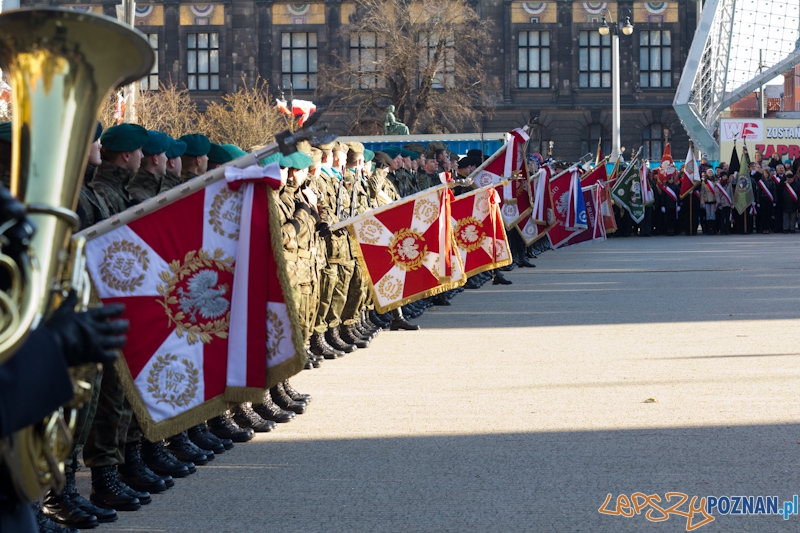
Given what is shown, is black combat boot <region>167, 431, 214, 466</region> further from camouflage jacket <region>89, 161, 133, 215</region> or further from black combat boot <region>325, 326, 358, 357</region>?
black combat boot <region>325, 326, 358, 357</region>

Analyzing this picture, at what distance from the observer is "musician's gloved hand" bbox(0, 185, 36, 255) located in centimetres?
208

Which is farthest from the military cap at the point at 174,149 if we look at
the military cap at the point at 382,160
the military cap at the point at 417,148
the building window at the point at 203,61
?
the building window at the point at 203,61

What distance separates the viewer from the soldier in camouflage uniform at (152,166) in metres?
6.78

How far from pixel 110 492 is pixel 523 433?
2.39 m

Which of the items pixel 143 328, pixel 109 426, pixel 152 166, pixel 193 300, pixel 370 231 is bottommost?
pixel 109 426

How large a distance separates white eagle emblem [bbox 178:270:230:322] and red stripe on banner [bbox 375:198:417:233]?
5.02 metres

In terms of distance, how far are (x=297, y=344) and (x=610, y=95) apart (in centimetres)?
5191

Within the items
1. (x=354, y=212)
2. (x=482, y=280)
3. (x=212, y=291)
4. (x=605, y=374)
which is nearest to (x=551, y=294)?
(x=482, y=280)

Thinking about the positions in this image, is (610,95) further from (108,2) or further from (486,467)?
(486,467)

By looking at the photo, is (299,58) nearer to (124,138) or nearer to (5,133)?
(124,138)

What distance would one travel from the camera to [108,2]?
52.1 metres

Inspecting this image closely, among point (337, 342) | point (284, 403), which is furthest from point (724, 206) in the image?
point (284, 403)

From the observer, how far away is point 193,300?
5.83 metres

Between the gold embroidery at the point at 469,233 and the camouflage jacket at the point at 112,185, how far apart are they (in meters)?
7.69
